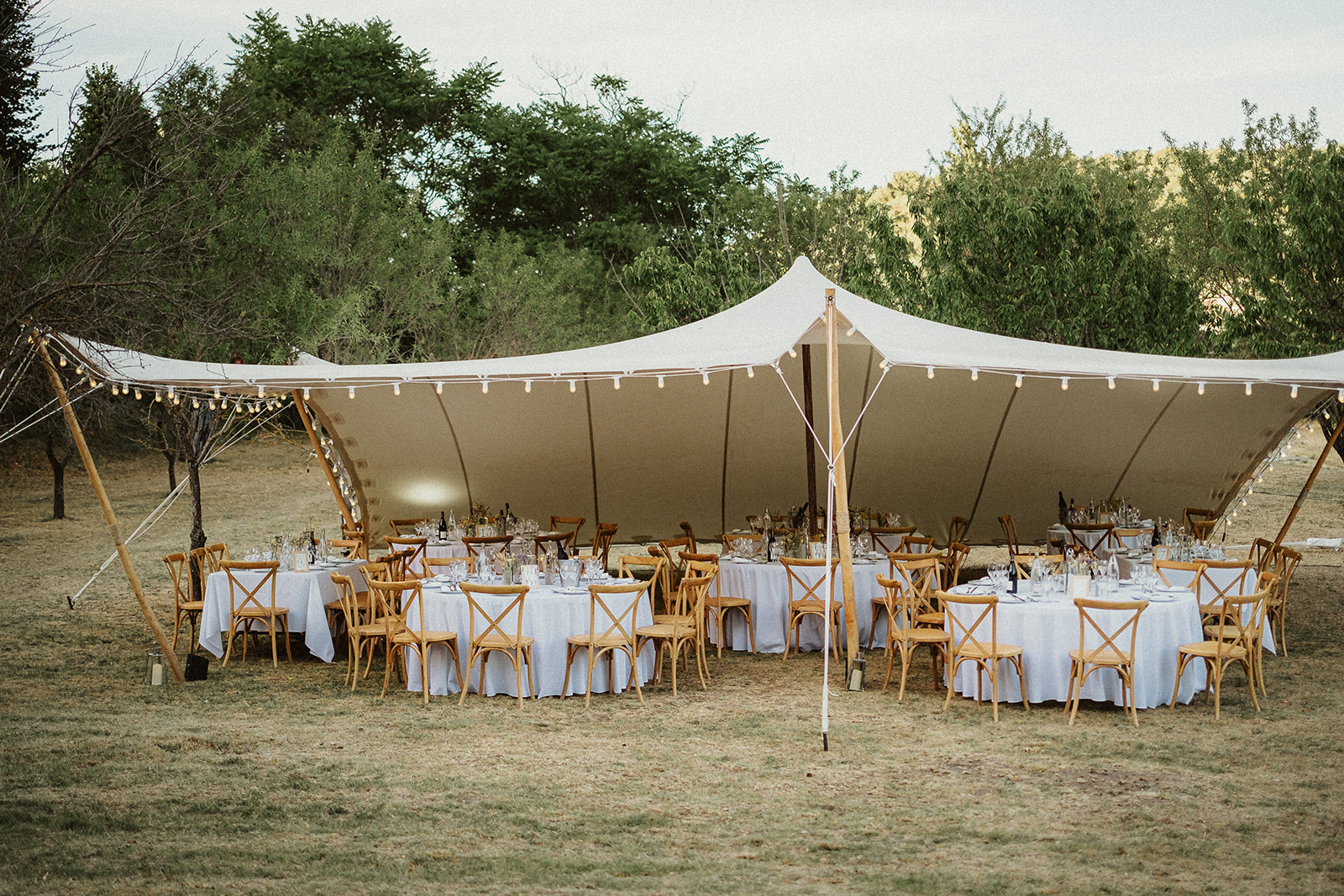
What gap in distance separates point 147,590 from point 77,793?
26.9 ft

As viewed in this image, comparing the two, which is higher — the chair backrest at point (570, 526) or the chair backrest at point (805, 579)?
the chair backrest at point (570, 526)

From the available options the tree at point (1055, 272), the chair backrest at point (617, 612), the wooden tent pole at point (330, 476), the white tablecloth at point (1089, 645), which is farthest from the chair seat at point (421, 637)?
the tree at point (1055, 272)

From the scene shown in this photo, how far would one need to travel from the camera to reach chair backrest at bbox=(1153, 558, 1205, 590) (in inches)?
319

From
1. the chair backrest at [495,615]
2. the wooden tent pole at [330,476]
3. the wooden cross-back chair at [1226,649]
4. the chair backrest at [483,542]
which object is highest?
the wooden tent pole at [330,476]

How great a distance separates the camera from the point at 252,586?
30.4 ft

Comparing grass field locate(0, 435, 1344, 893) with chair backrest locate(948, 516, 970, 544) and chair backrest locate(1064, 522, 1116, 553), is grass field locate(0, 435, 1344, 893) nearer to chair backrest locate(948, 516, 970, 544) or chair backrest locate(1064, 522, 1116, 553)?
chair backrest locate(1064, 522, 1116, 553)

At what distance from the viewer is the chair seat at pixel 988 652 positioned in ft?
23.3

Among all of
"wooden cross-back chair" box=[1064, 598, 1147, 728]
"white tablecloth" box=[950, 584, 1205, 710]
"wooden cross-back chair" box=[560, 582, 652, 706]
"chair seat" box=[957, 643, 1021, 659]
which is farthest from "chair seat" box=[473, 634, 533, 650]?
"wooden cross-back chair" box=[1064, 598, 1147, 728]

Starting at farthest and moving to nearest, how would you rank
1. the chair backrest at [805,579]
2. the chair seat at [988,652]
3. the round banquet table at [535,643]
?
1. the chair backrest at [805,579]
2. the round banquet table at [535,643]
3. the chair seat at [988,652]

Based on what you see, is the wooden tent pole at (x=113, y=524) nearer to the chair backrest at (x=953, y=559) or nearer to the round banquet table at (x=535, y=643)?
the round banquet table at (x=535, y=643)

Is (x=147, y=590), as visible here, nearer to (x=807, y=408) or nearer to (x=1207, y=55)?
(x=807, y=408)

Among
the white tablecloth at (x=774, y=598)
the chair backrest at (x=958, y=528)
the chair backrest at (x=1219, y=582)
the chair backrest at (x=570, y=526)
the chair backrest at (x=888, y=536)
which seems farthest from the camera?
the chair backrest at (x=958, y=528)

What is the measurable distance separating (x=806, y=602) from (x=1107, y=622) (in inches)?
103

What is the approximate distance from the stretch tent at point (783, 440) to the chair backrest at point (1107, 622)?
3.43 metres
